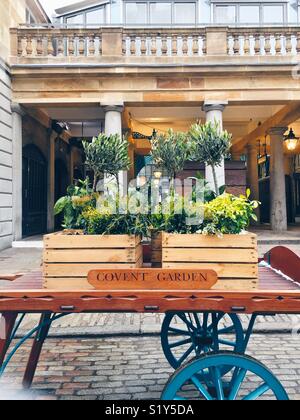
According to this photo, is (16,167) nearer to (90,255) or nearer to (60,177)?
(60,177)

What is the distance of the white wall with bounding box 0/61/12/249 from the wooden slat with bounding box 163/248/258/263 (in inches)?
339

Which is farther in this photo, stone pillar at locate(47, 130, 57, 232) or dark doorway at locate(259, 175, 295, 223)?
dark doorway at locate(259, 175, 295, 223)

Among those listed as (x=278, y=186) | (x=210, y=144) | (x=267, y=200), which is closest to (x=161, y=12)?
(x=278, y=186)

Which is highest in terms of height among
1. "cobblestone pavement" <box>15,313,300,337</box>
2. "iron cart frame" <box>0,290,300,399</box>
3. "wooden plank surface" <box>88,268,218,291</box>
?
"wooden plank surface" <box>88,268,218,291</box>

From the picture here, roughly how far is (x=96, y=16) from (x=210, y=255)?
49.1 ft

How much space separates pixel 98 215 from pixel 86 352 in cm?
221

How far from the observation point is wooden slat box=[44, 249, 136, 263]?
208 cm

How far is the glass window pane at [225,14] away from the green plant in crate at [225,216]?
13958 millimetres

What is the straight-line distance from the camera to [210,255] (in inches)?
81.2

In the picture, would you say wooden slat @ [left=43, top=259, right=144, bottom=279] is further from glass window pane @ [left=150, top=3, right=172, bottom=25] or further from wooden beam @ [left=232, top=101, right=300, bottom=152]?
glass window pane @ [left=150, top=3, right=172, bottom=25]

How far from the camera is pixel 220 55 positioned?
10.6 metres

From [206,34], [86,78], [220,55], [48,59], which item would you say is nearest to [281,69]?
[220,55]

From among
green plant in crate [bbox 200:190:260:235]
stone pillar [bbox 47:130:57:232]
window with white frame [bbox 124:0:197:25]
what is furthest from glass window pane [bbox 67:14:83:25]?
green plant in crate [bbox 200:190:260:235]
